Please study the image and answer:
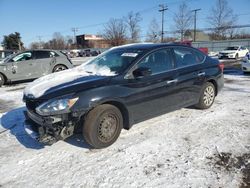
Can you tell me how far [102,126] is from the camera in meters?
4.01

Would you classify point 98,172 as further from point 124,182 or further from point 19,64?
point 19,64

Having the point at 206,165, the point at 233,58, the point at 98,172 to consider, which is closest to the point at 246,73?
the point at 206,165

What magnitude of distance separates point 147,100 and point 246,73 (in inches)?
364

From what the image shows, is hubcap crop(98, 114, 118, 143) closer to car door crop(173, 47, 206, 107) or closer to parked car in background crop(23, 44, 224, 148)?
parked car in background crop(23, 44, 224, 148)

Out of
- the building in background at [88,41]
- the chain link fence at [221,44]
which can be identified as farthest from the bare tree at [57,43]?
the chain link fence at [221,44]

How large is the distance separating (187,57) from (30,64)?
8.28 meters

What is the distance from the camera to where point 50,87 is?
407 centimetres

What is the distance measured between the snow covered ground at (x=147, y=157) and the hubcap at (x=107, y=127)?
18 cm

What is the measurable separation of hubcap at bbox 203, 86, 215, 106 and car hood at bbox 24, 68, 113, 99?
2.58 m

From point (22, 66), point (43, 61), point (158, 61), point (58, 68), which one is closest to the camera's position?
point (158, 61)

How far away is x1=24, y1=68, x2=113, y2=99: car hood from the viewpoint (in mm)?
3855

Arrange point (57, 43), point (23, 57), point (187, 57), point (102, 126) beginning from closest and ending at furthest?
point (102, 126), point (187, 57), point (23, 57), point (57, 43)

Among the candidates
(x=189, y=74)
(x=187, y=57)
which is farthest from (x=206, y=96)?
(x=187, y=57)

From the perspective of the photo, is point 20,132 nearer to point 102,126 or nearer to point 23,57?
point 102,126
